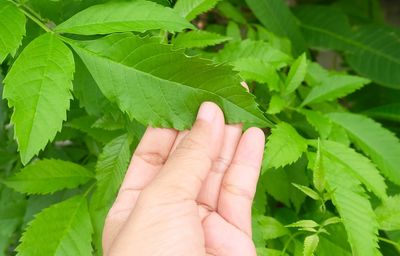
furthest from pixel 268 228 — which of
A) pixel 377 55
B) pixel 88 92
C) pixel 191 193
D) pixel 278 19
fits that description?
pixel 377 55

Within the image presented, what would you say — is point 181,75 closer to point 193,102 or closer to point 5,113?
point 193,102

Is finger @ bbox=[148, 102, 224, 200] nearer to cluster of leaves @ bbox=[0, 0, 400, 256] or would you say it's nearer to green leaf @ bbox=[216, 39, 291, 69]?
cluster of leaves @ bbox=[0, 0, 400, 256]

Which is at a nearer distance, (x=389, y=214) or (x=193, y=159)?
(x=193, y=159)

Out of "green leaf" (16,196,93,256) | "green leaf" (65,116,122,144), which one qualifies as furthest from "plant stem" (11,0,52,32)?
"green leaf" (16,196,93,256)

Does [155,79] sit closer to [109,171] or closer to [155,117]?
[155,117]

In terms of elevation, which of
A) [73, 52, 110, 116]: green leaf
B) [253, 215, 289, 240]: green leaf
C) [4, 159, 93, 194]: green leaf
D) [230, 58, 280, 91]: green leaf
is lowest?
[253, 215, 289, 240]: green leaf

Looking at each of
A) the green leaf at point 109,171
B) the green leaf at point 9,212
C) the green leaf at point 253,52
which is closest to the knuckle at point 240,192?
the green leaf at point 109,171

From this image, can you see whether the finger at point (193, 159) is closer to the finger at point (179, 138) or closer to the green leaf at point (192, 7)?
the finger at point (179, 138)
